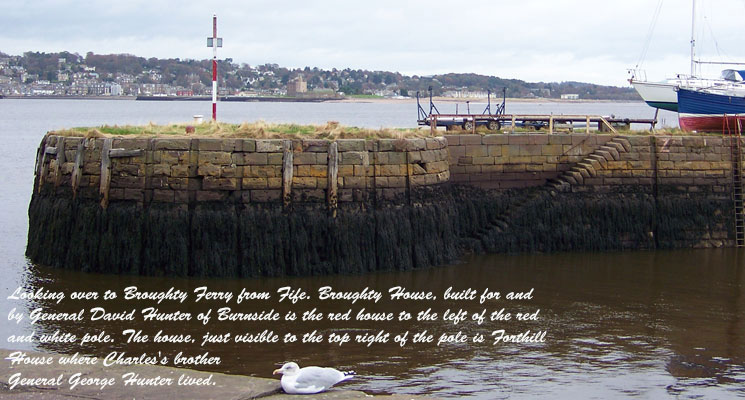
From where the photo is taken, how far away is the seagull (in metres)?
9.35

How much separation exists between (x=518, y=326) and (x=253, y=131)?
274 inches

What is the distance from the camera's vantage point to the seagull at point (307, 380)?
30.7ft

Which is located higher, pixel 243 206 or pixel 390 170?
pixel 390 170

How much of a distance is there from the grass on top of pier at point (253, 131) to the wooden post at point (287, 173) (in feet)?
1.96

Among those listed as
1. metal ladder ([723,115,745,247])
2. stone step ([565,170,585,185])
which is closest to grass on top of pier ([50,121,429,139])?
stone step ([565,170,585,185])

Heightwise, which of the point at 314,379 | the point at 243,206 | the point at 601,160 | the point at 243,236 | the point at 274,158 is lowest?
the point at 314,379

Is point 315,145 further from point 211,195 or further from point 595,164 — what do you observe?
point 595,164

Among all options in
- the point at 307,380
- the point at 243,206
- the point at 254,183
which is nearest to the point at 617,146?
the point at 254,183

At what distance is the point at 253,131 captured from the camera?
1966 cm

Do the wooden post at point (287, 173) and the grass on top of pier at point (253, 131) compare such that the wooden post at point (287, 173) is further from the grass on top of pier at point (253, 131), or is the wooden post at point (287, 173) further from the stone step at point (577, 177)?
the stone step at point (577, 177)

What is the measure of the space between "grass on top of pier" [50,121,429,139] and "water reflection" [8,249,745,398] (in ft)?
9.63

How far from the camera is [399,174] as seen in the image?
777 inches

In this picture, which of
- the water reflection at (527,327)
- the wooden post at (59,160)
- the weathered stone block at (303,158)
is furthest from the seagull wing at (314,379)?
the wooden post at (59,160)

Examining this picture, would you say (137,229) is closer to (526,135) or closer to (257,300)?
(257,300)
